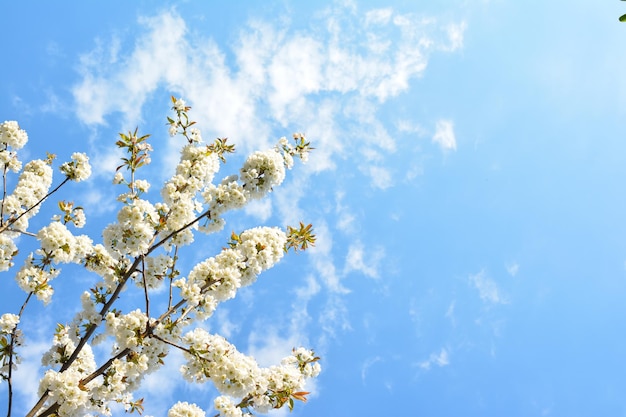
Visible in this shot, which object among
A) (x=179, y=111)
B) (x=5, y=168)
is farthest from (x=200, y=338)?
(x=5, y=168)

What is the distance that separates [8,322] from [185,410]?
10.5 ft

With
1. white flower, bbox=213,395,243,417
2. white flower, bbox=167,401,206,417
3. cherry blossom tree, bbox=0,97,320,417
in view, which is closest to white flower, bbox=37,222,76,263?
cherry blossom tree, bbox=0,97,320,417

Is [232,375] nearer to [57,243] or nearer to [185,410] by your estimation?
[185,410]

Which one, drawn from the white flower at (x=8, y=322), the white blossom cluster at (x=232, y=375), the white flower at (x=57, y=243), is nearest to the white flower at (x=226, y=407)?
the white blossom cluster at (x=232, y=375)

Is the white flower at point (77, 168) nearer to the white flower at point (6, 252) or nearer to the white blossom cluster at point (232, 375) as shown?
the white flower at point (6, 252)

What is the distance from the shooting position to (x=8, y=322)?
7.03 meters

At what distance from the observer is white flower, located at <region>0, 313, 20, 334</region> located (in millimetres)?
7008

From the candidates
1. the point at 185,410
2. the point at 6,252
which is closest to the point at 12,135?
the point at 6,252

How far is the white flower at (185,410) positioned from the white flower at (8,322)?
290 cm

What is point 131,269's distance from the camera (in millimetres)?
6773

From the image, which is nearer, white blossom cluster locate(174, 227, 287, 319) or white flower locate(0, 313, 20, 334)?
white blossom cluster locate(174, 227, 287, 319)

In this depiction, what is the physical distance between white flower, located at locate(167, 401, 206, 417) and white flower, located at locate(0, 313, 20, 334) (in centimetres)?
290

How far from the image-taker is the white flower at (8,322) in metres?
7.01

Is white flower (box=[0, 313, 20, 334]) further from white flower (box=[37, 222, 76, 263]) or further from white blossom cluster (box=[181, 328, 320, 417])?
white blossom cluster (box=[181, 328, 320, 417])
